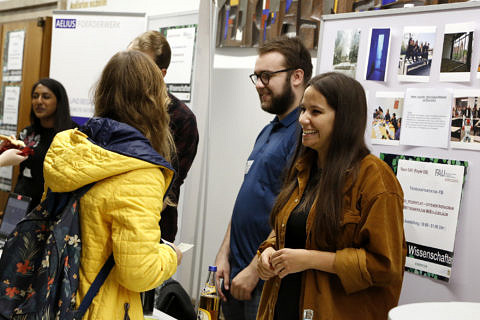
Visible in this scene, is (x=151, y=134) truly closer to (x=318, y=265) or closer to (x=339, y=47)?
(x=318, y=265)

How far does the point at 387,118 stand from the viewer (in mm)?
1938

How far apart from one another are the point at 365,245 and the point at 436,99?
70 centimetres

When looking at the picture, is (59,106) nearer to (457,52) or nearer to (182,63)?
(182,63)

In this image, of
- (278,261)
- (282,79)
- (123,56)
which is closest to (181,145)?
(282,79)

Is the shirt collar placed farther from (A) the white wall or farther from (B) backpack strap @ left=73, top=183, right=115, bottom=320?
(A) the white wall

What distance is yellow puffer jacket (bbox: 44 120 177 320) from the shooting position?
4.07ft

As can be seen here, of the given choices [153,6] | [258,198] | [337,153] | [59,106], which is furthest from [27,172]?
[337,153]

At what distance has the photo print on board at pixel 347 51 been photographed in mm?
2057

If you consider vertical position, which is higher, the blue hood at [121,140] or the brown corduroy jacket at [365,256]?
the blue hood at [121,140]

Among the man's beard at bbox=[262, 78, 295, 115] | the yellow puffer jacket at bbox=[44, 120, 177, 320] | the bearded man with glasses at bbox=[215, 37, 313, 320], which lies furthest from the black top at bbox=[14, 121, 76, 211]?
the yellow puffer jacket at bbox=[44, 120, 177, 320]

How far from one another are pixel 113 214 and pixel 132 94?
40cm

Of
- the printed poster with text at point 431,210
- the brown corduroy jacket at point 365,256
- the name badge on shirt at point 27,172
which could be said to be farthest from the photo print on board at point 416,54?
the name badge on shirt at point 27,172

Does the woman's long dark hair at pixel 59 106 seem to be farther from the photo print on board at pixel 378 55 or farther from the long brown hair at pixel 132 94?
the photo print on board at pixel 378 55

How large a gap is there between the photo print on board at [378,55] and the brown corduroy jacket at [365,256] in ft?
2.09
